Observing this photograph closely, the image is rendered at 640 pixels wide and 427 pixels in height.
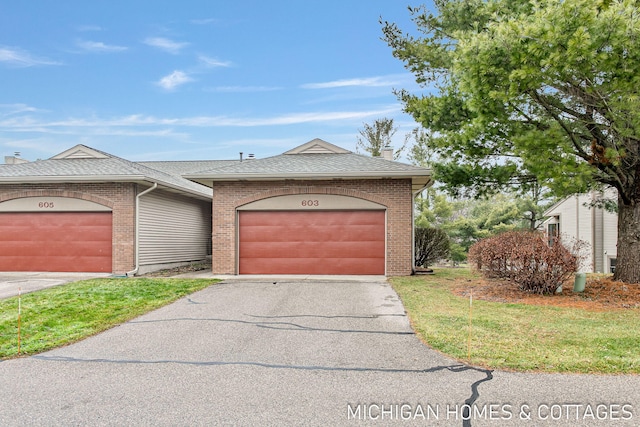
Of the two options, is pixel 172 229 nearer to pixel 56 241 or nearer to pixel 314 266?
pixel 56 241

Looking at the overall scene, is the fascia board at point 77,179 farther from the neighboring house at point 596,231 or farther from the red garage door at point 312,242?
the neighboring house at point 596,231

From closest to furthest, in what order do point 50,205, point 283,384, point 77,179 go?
point 283,384 < point 77,179 < point 50,205

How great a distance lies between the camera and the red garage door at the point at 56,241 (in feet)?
47.6

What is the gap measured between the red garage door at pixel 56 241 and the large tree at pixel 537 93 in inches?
423

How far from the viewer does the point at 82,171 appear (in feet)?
47.7

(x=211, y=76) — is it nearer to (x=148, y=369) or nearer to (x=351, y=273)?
(x=351, y=273)

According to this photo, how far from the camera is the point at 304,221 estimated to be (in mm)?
14156

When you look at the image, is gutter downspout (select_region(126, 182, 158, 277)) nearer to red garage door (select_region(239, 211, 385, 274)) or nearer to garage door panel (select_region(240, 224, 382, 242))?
red garage door (select_region(239, 211, 385, 274))

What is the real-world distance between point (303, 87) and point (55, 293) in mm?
21117

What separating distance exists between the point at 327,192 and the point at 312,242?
1.67 m

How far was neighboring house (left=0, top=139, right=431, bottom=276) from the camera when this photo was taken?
45.5 feet

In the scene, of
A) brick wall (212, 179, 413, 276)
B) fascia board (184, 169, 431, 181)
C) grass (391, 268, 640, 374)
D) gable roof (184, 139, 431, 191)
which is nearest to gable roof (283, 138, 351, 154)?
gable roof (184, 139, 431, 191)

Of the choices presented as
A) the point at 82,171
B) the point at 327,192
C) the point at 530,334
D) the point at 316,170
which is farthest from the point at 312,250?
the point at 530,334

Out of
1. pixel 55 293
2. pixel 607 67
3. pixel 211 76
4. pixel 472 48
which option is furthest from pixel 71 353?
→ pixel 211 76
